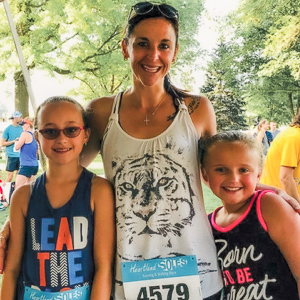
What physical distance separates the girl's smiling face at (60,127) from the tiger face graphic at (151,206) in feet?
0.74

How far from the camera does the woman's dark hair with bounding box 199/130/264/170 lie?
1433mm

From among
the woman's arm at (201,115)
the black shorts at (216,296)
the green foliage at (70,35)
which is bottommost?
the black shorts at (216,296)

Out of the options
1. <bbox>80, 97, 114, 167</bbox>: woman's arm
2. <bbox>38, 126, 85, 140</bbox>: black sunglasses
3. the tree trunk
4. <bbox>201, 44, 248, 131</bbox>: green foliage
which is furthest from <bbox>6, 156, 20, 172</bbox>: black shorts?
<bbox>201, 44, 248, 131</bbox>: green foliage

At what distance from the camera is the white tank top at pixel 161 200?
1.31 m

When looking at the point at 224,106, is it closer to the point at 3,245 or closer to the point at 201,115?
the point at 201,115

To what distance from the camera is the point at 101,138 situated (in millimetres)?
1533

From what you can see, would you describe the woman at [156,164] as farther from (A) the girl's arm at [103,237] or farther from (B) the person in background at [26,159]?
(B) the person in background at [26,159]

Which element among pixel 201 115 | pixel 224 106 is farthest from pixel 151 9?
pixel 224 106

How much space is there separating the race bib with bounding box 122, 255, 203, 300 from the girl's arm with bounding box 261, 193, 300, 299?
1.07 ft

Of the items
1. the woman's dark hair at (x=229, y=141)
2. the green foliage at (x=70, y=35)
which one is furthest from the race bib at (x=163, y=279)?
the green foliage at (x=70, y=35)

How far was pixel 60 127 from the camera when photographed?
55.7 inches

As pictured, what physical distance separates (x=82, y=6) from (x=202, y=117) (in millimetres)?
8838

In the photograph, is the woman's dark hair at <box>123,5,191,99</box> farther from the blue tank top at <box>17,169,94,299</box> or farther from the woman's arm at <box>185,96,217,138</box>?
the blue tank top at <box>17,169,94,299</box>

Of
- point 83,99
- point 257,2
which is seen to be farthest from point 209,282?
point 83,99
